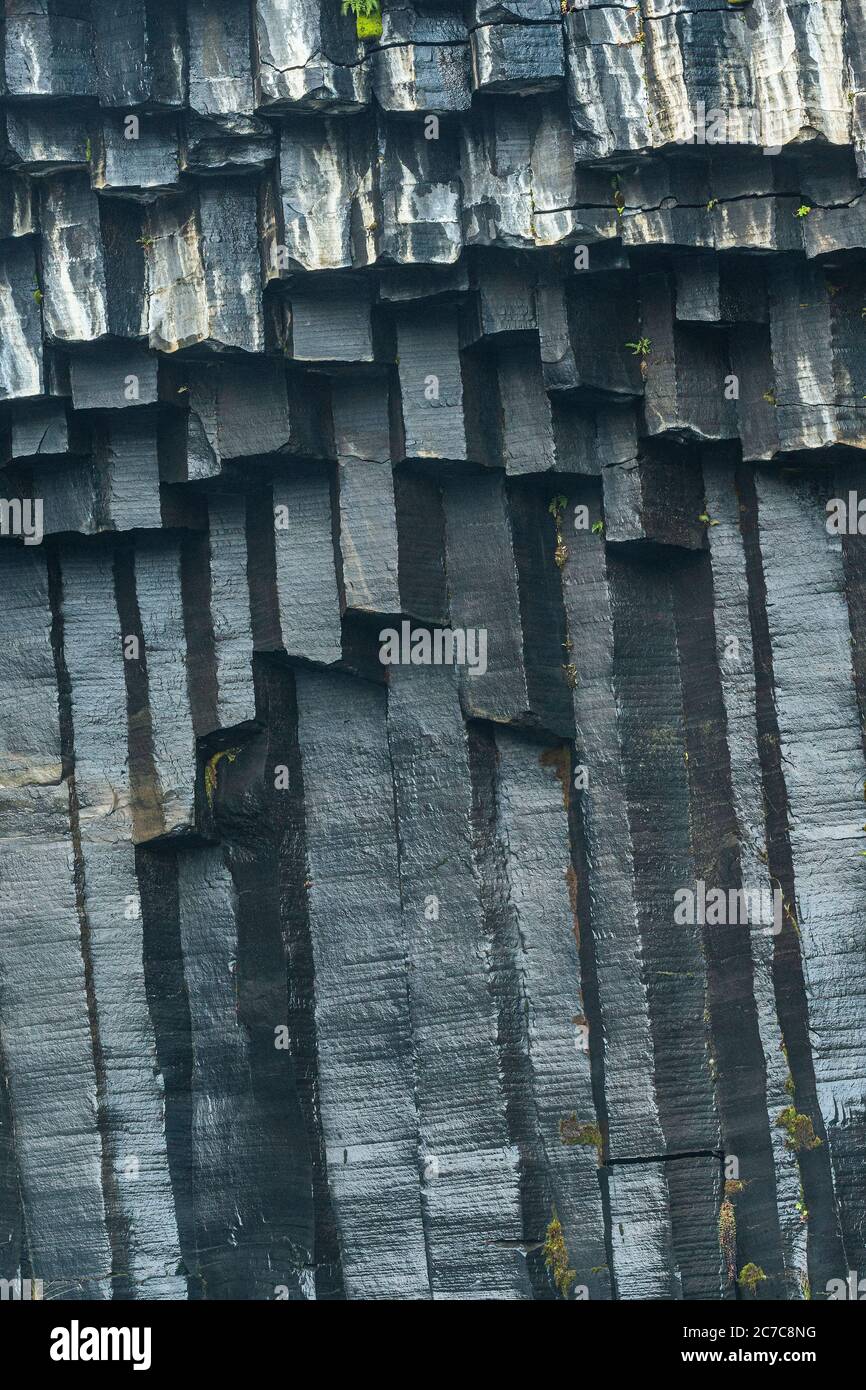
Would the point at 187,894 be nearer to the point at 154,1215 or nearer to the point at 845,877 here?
the point at 154,1215

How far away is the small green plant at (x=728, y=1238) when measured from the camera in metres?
10.3

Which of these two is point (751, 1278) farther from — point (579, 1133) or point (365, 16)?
point (365, 16)

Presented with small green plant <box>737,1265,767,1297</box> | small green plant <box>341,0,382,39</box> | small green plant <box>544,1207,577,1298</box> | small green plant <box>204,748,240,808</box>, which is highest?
small green plant <box>341,0,382,39</box>

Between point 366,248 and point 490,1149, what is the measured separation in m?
5.22

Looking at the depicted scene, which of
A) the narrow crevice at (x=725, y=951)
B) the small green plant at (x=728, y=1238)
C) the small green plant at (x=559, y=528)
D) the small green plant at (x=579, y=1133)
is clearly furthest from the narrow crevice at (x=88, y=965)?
the narrow crevice at (x=725, y=951)

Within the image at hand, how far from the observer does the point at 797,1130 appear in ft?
34.1

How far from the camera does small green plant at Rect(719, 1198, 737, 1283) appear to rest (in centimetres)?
1033

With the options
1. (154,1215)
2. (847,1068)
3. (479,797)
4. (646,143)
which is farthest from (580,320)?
(154,1215)

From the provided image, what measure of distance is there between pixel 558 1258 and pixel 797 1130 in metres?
1.56

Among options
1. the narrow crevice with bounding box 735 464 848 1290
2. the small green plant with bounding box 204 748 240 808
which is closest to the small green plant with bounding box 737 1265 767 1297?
the narrow crevice with bounding box 735 464 848 1290

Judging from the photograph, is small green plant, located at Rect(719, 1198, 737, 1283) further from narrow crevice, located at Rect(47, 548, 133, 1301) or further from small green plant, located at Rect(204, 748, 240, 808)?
small green plant, located at Rect(204, 748, 240, 808)

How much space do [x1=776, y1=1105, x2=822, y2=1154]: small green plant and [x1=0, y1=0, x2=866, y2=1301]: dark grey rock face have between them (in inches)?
0.8

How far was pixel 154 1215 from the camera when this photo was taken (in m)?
10.7

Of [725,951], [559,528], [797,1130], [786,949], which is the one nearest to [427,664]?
[559,528]
